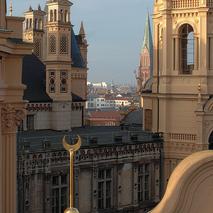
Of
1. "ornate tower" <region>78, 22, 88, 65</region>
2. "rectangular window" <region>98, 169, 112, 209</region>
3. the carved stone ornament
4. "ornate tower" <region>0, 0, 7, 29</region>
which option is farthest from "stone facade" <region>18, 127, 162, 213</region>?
"ornate tower" <region>78, 22, 88, 65</region>

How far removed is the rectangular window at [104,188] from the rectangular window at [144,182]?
100.0 inches

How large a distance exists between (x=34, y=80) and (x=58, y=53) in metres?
2.74

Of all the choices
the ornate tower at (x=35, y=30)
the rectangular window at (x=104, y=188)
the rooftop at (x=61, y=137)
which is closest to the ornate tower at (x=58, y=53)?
the rooftop at (x=61, y=137)

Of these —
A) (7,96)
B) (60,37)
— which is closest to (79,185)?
Result: (60,37)

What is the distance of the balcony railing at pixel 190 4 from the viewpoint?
35.0m

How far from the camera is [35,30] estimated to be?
44.4m

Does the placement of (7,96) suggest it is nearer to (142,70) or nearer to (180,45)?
(180,45)

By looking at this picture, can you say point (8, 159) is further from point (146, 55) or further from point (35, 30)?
point (146, 55)

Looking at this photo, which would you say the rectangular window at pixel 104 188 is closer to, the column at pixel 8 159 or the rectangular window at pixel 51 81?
the rectangular window at pixel 51 81

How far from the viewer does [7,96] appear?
15289mm

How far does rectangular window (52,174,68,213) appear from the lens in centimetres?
3016

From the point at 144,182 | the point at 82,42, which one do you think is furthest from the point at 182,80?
the point at 82,42

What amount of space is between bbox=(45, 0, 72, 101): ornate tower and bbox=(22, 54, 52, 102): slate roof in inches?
23.6

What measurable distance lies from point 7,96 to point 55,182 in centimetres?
1542
